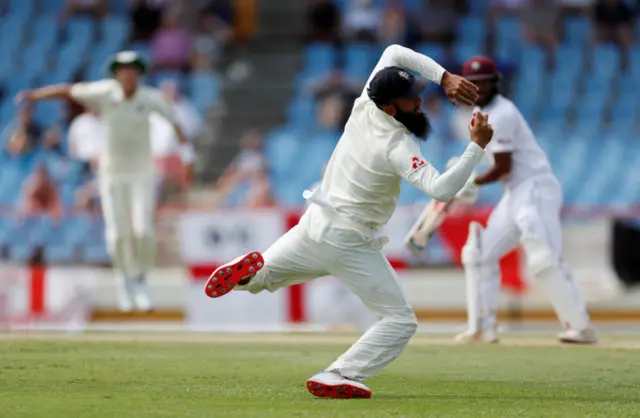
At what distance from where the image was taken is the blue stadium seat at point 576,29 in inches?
906

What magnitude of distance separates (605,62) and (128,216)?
10119 millimetres

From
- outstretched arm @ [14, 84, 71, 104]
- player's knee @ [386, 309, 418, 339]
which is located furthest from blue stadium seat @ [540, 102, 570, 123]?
player's knee @ [386, 309, 418, 339]

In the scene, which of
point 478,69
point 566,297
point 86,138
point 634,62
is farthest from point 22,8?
point 566,297

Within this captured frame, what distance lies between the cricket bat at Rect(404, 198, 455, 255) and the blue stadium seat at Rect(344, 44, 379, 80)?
10791 mm

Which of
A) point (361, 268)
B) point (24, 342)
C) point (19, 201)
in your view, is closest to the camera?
point (361, 268)

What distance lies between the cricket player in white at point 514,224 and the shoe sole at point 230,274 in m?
3.69

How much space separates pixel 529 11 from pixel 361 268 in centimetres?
1546

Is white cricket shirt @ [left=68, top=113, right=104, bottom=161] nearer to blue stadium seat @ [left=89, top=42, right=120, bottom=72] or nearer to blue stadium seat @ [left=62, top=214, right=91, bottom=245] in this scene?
blue stadium seat @ [left=62, top=214, right=91, bottom=245]

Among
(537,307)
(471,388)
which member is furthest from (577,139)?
(471,388)

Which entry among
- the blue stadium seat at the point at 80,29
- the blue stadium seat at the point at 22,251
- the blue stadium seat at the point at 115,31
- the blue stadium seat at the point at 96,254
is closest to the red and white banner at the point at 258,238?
the blue stadium seat at the point at 96,254

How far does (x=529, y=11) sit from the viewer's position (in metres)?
23.2

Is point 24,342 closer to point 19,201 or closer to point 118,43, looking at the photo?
point 19,201

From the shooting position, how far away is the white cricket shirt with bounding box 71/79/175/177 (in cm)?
1484

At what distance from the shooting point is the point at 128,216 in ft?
49.5
